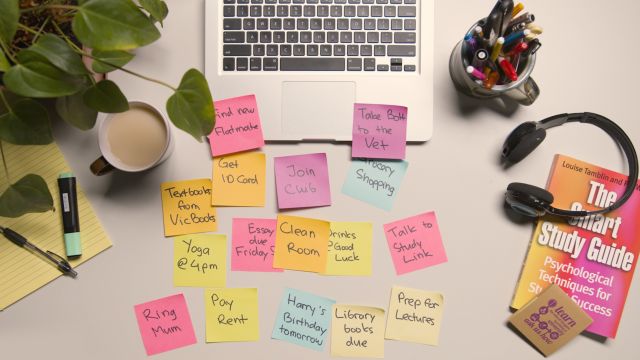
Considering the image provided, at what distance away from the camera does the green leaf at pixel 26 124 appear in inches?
24.1

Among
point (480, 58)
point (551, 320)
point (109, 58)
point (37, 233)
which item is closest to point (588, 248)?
point (551, 320)

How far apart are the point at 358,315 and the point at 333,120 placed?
31cm

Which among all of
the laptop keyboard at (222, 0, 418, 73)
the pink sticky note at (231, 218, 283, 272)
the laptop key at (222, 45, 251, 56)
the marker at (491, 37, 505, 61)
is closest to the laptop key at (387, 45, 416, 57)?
the laptop keyboard at (222, 0, 418, 73)

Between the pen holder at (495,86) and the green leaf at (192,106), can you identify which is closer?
the green leaf at (192,106)

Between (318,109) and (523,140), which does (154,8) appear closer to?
(318,109)

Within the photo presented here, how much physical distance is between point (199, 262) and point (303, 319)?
0.19 meters

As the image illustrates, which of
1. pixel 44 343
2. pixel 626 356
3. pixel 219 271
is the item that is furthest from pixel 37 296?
pixel 626 356

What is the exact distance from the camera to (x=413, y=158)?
781mm

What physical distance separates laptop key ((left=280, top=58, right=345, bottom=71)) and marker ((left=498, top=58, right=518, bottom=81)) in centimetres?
24

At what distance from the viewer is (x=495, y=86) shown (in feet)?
2.36

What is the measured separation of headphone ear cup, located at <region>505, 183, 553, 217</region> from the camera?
73 cm

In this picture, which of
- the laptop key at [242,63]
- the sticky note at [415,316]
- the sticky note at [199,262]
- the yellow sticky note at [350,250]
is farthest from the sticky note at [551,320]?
the laptop key at [242,63]

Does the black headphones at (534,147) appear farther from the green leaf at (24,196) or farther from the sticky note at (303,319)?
the green leaf at (24,196)

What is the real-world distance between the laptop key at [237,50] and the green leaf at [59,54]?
261mm
